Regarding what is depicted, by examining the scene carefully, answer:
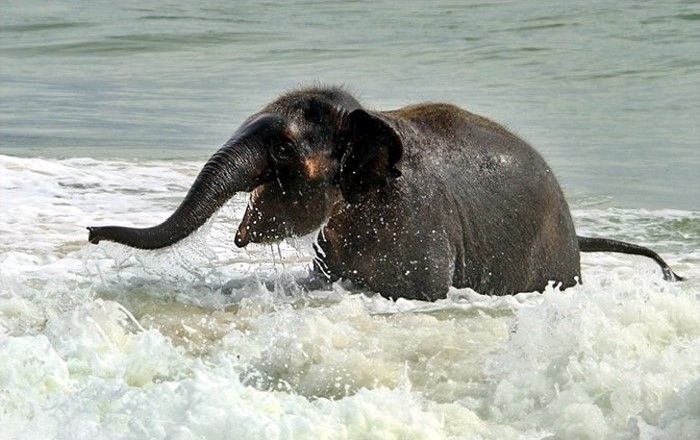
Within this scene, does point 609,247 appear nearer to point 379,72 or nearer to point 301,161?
point 301,161

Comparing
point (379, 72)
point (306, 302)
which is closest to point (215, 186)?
point (306, 302)

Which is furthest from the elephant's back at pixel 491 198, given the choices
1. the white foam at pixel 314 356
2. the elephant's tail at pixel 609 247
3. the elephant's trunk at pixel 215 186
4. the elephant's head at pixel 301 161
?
the elephant's trunk at pixel 215 186

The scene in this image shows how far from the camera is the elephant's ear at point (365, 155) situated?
8.45 meters

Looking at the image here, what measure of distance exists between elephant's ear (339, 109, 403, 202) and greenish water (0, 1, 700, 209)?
4835mm

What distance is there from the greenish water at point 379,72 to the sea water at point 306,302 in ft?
0.26

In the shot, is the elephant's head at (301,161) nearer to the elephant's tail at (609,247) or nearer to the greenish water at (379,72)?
the elephant's tail at (609,247)

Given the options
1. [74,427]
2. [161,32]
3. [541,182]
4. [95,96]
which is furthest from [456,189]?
[161,32]

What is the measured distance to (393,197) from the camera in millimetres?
8594

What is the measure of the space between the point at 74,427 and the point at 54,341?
3.95 ft

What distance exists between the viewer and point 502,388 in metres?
6.75

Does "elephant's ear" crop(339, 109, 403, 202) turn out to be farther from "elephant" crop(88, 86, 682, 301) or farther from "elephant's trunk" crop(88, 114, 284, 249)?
"elephant's trunk" crop(88, 114, 284, 249)

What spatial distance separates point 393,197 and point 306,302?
69cm

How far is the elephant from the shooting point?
823 cm

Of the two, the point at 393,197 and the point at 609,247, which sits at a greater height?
the point at 393,197
